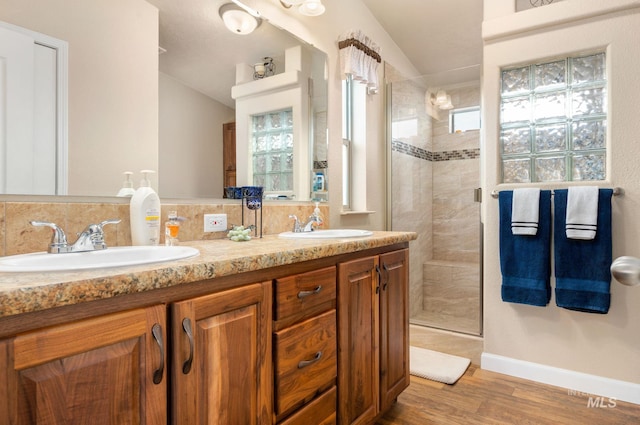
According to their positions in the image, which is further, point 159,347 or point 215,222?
point 215,222

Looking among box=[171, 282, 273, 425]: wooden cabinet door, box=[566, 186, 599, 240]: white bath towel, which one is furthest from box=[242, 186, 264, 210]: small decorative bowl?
box=[566, 186, 599, 240]: white bath towel

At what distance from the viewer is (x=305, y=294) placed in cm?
123

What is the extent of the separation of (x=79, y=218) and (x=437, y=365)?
2.12 meters

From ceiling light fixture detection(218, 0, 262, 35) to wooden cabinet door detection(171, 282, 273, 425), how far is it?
133cm

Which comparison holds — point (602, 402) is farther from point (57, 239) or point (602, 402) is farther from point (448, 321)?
point (57, 239)

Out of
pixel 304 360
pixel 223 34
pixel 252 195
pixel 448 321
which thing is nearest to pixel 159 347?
pixel 304 360

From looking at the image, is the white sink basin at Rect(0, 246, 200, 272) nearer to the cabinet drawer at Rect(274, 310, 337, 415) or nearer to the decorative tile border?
the cabinet drawer at Rect(274, 310, 337, 415)

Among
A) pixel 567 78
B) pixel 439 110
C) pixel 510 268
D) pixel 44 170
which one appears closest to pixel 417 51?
pixel 439 110

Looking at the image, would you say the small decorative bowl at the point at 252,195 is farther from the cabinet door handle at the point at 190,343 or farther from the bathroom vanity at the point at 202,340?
the cabinet door handle at the point at 190,343

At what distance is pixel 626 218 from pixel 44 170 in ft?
8.54

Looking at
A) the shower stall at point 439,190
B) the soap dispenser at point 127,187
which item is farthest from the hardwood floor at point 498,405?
the soap dispenser at point 127,187

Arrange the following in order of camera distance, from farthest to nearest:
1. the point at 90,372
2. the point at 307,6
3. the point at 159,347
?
the point at 307,6, the point at 159,347, the point at 90,372

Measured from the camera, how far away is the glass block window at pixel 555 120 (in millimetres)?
2049

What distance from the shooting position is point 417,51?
11.8 feet
